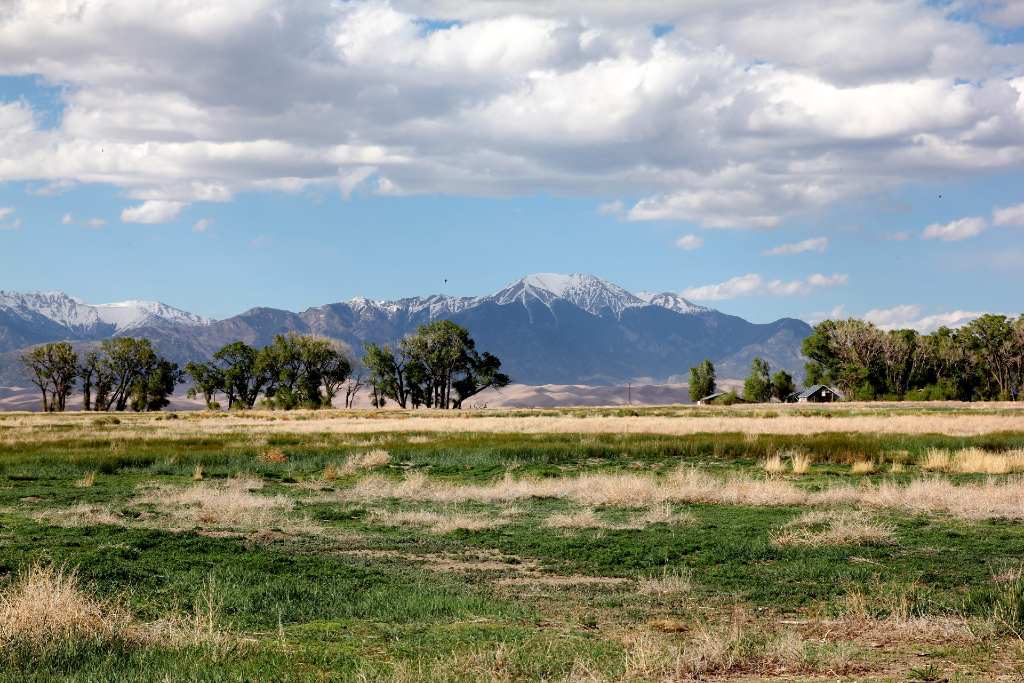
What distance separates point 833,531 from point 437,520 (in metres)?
8.41

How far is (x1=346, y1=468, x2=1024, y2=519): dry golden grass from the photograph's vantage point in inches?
933

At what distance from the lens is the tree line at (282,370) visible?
147125 mm

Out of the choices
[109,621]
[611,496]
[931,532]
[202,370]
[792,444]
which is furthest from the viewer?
[202,370]

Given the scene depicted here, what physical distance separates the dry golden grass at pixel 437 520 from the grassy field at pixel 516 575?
0.10 m

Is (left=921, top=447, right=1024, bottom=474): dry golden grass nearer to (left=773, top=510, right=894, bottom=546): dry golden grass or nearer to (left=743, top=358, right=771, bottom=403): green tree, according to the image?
(left=773, top=510, right=894, bottom=546): dry golden grass

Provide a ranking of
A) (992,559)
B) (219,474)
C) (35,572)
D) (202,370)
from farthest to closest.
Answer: (202,370)
(219,474)
(992,559)
(35,572)

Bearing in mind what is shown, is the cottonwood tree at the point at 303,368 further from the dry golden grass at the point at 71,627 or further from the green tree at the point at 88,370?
the dry golden grass at the point at 71,627

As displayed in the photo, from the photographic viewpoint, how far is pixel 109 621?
11406 millimetres

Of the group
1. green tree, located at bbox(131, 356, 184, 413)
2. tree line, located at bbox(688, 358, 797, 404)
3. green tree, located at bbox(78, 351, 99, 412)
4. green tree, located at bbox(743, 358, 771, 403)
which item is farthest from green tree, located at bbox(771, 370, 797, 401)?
green tree, located at bbox(78, 351, 99, 412)

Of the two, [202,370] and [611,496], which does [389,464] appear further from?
[202,370]

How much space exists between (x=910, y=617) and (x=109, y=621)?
9.64m

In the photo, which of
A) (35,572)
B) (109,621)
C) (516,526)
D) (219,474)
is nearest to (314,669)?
(109,621)

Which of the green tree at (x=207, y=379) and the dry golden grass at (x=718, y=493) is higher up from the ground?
the green tree at (x=207, y=379)

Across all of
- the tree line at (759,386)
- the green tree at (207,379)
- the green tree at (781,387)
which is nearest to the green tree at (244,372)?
the green tree at (207,379)
